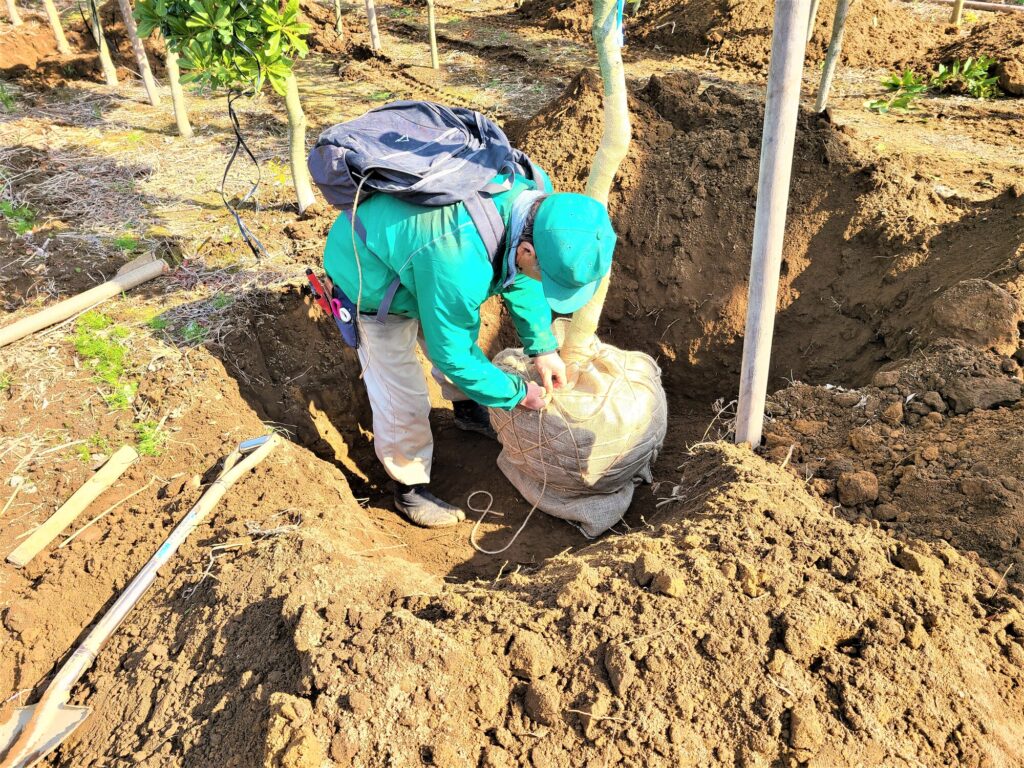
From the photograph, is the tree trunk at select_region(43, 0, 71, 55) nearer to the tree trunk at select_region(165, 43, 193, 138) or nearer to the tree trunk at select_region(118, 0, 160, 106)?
the tree trunk at select_region(118, 0, 160, 106)

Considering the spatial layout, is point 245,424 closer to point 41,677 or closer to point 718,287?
point 41,677

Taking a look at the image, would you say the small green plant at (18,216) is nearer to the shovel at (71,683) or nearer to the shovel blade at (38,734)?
the shovel at (71,683)

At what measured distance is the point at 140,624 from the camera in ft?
7.43

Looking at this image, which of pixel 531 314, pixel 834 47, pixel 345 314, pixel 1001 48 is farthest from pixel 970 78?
pixel 345 314

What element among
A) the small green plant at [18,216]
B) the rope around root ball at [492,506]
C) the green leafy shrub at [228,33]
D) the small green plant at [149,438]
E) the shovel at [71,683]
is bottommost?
the rope around root ball at [492,506]

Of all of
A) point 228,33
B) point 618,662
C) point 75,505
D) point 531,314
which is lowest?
point 75,505

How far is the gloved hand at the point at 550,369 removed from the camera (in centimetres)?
271

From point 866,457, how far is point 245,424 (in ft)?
8.35

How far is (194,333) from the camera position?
3.32 m

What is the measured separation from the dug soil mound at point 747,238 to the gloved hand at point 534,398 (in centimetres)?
144

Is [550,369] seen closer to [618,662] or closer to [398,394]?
[398,394]

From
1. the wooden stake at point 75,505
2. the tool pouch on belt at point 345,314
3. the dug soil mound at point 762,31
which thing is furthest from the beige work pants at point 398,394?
the dug soil mound at point 762,31

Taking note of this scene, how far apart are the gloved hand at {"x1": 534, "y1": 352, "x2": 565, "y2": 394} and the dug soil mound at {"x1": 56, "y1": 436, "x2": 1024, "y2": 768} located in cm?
76

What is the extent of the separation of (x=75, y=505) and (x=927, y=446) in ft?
10.4
